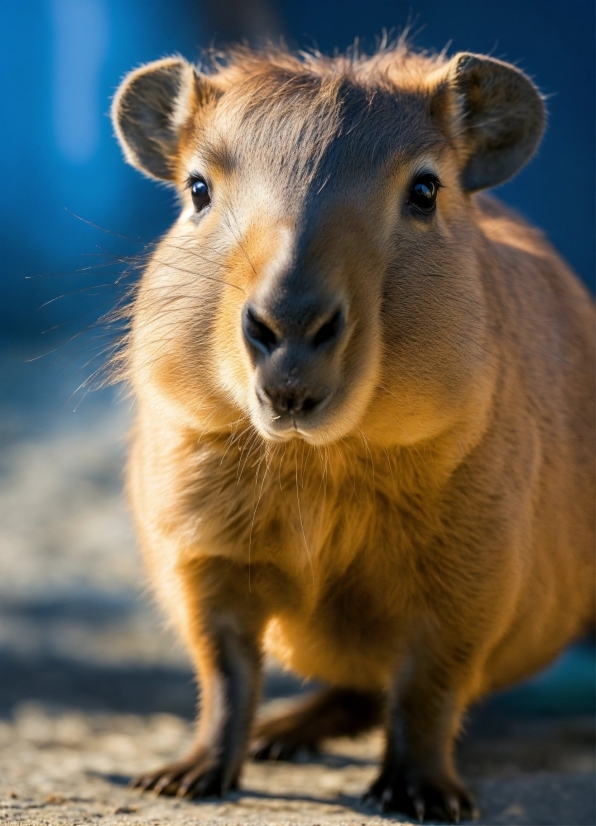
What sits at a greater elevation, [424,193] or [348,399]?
[424,193]

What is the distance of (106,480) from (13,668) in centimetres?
324

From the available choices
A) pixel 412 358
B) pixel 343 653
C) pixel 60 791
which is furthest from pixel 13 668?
pixel 412 358

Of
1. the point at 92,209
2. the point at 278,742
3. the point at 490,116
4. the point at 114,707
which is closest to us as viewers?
the point at 490,116

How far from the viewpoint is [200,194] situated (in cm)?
429

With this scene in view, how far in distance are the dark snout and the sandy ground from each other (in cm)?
167

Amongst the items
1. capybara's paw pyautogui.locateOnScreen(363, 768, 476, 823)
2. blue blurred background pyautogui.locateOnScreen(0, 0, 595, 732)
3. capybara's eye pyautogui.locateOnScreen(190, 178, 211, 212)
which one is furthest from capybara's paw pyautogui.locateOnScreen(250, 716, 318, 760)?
capybara's eye pyautogui.locateOnScreen(190, 178, 211, 212)

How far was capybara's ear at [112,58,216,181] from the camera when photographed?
4.84 meters

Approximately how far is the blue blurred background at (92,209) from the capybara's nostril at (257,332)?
377 cm

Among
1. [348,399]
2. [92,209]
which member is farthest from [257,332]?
[92,209]

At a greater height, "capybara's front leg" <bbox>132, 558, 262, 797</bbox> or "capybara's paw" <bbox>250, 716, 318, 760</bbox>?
"capybara's front leg" <bbox>132, 558, 262, 797</bbox>

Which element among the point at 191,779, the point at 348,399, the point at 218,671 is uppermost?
the point at 348,399

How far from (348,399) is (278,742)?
9.71ft

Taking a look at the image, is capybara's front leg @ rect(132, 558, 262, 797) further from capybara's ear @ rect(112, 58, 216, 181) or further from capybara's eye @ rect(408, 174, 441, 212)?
capybara's ear @ rect(112, 58, 216, 181)

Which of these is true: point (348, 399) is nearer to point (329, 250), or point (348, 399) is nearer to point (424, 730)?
point (329, 250)
